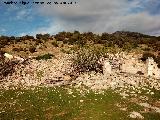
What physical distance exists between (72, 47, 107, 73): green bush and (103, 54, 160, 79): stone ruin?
3.95 feet

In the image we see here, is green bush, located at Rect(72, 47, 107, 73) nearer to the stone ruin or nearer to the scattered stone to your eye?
the stone ruin

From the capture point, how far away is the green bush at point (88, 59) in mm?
44375

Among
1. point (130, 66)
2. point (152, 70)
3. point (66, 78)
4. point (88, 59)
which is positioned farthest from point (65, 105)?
point (130, 66)

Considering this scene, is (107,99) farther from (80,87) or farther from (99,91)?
(80,87)

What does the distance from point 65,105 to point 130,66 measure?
1802cm

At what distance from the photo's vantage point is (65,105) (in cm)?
3269

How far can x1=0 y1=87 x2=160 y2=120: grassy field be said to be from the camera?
98.9 feet

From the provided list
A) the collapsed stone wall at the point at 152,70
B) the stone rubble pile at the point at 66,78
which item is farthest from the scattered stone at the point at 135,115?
the collapsed stone wall at the point at 152,70

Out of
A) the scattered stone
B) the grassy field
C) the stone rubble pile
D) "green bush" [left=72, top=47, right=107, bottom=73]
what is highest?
"green bush" [left=72, top=47, right=107, bottom=73]

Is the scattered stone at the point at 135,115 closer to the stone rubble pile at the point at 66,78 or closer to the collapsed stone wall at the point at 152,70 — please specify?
the stone rubble pile at the point at 66,78

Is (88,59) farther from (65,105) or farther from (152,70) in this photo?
(65,105)

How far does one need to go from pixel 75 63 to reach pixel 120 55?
31.6 feet

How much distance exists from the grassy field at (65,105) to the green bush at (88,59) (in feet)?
23.5

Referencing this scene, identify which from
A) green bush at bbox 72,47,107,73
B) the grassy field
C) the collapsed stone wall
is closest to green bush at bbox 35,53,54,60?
green bush at bbox 72,47,107,73
